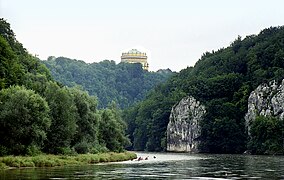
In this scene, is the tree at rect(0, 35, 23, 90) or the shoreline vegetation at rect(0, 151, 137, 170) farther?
the tree at rect(0, 35, 23, 90)

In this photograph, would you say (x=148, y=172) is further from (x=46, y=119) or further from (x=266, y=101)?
(x=266, y=101)

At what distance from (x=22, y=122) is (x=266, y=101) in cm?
11326

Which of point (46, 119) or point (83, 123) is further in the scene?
point (83, 123)

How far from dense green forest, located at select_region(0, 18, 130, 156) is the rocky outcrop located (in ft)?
205

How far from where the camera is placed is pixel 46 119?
3243 inches

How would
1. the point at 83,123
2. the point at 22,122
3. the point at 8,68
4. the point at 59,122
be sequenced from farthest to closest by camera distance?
1. the point at 8,68
2. the point at 83,123
3. the point at 59,122
4. the point at 22,122

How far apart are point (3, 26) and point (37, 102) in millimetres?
59883

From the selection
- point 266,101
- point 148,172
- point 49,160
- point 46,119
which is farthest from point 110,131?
point 266,101

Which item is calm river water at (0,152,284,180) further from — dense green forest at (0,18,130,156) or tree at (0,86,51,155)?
dense green forest at (0,18,130,156)

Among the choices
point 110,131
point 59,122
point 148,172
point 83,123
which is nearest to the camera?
point 148,172

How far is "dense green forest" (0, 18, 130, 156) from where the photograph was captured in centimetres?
8038

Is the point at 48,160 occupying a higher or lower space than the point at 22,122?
lower

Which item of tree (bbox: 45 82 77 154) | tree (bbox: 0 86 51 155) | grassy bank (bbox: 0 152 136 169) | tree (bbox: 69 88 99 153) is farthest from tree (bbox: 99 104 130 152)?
tree (bbox: 0 86 51 155)

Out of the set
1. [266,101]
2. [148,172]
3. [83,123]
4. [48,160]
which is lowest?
[148,172]
